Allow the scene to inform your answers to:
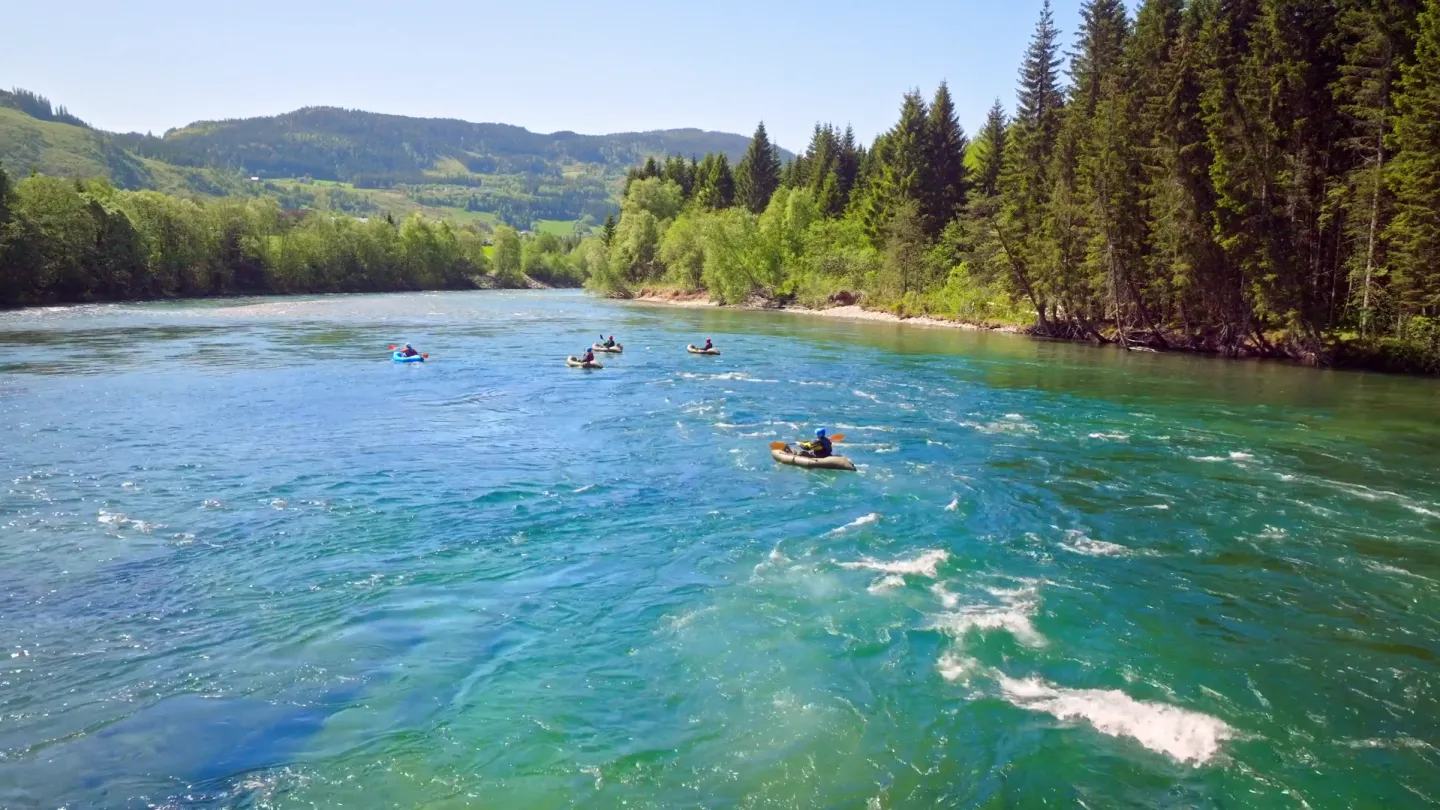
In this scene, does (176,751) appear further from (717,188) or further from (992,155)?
(717,188)

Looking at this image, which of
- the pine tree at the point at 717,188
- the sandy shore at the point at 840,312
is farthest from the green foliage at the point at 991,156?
the pine tree at the point at 717,188

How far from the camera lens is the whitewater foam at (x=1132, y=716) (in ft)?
34.8

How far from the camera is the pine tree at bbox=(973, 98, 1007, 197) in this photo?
251 ft

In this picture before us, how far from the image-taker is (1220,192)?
1800 inches

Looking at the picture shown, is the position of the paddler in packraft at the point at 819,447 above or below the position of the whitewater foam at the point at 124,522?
above

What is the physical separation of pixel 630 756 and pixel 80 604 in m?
10.7

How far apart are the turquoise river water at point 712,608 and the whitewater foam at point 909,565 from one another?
12 cm

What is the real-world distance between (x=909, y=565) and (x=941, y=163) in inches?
3035

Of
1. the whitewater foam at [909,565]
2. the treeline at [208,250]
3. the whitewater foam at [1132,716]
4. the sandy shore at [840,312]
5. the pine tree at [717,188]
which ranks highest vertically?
the pine tree at [717,188]

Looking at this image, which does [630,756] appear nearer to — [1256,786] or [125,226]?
[1256,786]

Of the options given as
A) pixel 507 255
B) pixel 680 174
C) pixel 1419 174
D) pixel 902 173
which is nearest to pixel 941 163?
pixel 902 173

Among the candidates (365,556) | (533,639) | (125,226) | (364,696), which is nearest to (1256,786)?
(533,639)

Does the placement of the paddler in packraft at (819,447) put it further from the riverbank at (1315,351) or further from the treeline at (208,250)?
the treeline at (208,250)

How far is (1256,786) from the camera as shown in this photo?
973cm
